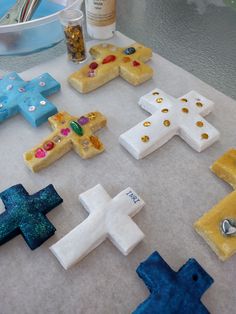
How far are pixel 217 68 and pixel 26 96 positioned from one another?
0.48 meters

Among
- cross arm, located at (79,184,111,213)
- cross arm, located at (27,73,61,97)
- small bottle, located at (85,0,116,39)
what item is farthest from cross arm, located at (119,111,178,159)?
small bottle, located at (85,0,116,39)

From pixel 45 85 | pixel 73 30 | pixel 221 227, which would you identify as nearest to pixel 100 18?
pixel 73 30

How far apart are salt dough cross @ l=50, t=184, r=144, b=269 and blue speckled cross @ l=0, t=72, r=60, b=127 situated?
21 cm

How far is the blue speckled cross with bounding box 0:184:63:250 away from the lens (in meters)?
0.49

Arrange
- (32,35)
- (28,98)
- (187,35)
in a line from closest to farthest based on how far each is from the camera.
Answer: (28,98) < (32,35) < (187,35)

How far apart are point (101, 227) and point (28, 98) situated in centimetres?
33

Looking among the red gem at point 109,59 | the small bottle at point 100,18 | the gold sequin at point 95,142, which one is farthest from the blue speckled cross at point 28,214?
the small bottle at point 100,18

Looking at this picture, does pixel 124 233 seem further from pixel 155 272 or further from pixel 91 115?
pixel 91 115

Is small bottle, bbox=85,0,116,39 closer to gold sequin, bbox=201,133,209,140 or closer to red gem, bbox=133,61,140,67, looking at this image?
red gem, bbox=133,61,140,67

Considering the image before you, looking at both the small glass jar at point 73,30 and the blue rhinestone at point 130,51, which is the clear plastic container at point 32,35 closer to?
the small glass jar at point 73,30

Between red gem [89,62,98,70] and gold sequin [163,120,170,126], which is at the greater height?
red gem [89,62,98,70]

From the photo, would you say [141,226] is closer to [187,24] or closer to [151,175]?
[151,175]

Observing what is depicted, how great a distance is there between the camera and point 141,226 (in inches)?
20.7

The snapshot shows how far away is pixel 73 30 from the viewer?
0.73 m
